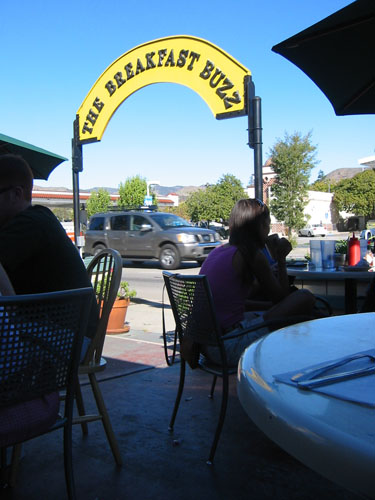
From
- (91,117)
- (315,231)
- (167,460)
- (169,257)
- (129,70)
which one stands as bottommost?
(167,460)

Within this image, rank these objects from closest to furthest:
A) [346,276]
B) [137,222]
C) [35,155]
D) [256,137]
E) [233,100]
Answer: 1. [346,276]
2. [256,137]
3. [35,155]
4. [233,100]
5. [137,222]

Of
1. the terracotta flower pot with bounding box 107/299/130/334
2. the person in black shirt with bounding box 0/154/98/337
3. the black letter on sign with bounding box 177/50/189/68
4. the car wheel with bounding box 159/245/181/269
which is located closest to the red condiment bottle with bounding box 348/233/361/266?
the person in black shirt with bounding box 0/154/98/337

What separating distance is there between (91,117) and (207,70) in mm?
3130

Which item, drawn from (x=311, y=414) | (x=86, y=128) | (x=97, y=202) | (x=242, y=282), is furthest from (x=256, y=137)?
(x=97, y=202)

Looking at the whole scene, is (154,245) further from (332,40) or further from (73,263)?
(73,263)

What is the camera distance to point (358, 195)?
62188mm

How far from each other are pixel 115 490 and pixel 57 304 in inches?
46.6

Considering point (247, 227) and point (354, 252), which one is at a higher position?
point (247, 227)

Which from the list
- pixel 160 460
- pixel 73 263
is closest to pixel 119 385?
pixel 160 460

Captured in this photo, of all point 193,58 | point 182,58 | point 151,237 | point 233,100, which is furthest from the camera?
point 151,237

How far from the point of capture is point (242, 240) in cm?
302

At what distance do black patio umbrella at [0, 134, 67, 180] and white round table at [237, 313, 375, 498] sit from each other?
5.08m

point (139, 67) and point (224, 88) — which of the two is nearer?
point (224, 88)

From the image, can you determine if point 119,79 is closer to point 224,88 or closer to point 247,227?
point 224,88
